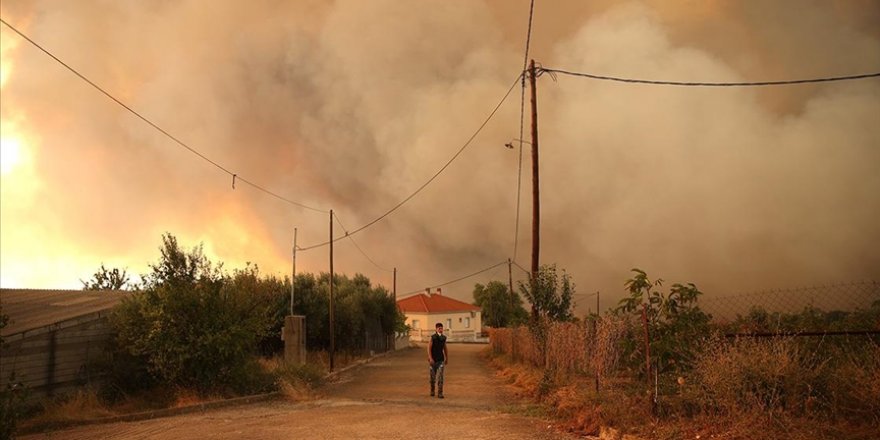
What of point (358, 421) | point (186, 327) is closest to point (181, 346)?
point (186, 327)

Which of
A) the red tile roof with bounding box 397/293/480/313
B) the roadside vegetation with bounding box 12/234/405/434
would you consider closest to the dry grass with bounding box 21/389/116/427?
the roadside vegetation with bounding box 12/234/405/434

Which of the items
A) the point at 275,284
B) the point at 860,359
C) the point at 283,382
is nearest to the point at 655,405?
the point at 860,359

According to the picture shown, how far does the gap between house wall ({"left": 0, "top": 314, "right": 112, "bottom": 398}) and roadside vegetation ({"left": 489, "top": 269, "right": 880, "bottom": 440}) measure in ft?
39.1

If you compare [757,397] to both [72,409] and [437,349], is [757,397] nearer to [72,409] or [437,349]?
[437,349]

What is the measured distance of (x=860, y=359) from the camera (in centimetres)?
903

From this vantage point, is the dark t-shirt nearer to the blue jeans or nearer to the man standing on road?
the man standing on road

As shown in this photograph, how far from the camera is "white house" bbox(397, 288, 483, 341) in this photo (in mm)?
87438

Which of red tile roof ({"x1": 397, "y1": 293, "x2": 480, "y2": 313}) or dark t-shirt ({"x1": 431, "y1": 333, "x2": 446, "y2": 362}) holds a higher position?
red tile roof ({"x1": 397, "y1": 293, "x2": 480, "y2": 313})

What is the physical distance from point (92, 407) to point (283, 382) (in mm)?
4757

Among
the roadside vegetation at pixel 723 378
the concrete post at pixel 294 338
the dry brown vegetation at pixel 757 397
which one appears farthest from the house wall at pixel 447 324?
the dry brown vegetation at pixel 757 397

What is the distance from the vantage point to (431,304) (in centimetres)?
9312

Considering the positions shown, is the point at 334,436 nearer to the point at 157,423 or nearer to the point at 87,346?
the point at 157,423

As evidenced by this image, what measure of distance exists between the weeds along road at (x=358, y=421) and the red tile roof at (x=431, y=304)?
7277cm

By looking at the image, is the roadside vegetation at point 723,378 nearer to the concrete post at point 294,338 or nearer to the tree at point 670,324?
the tree at point 670,324
